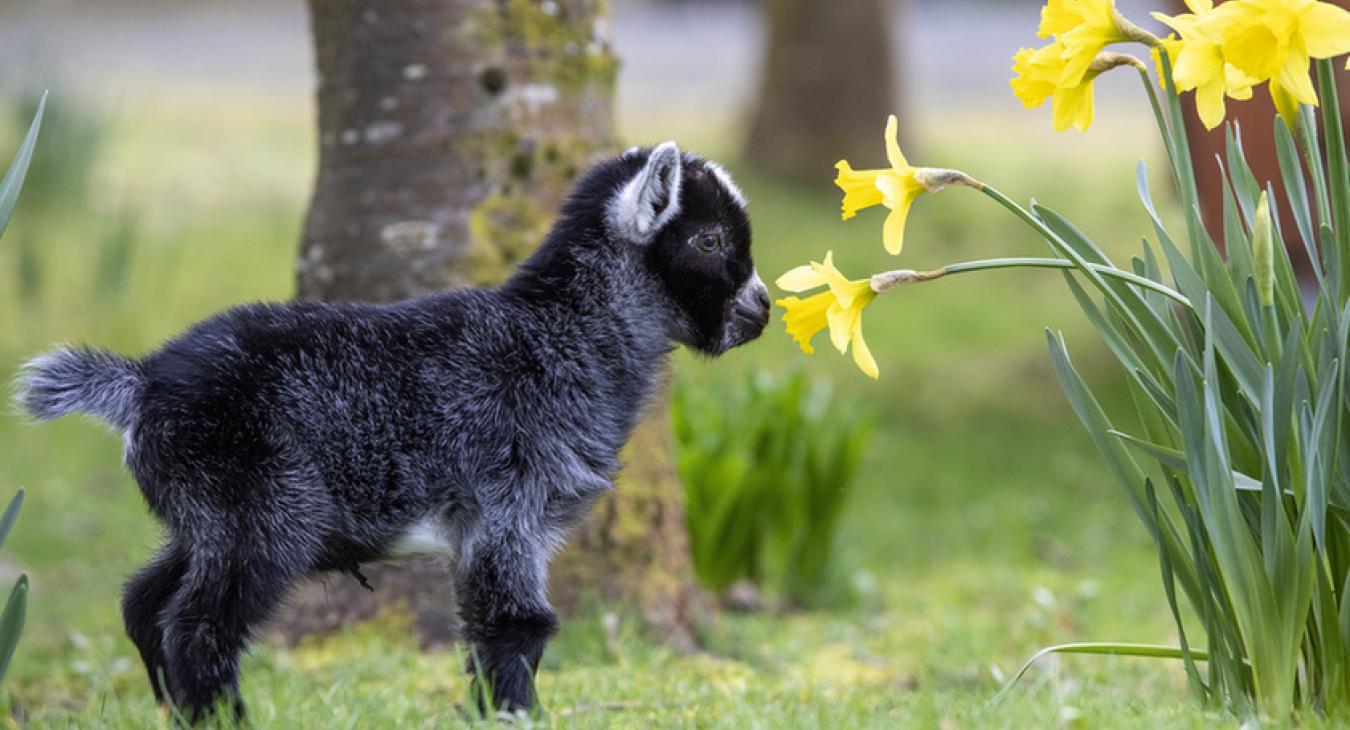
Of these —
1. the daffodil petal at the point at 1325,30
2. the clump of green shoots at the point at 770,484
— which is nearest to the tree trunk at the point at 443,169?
the clump of green shoots at the point at 770,484

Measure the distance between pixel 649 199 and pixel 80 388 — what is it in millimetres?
1359

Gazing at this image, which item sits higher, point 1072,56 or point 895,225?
point 1072,56

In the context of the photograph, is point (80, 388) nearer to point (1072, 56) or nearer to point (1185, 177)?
point (1072, 56)

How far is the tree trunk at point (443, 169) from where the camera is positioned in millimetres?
4773

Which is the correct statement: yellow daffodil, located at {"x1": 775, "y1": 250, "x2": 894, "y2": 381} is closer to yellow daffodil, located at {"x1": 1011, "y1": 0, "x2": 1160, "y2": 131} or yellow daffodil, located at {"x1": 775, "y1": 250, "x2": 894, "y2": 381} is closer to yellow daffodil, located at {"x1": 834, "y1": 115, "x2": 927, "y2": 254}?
yellow daffodil, located at {"x1": 834, "y1": 115, "x2": 927, "y2": 254}

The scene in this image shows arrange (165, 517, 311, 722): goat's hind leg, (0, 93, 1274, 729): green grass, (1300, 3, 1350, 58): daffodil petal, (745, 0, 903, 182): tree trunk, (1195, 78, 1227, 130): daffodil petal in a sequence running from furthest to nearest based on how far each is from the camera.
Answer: (745, 0, 903, 182): tree trunk
(0, 93, 1274, 729): green grass
(165, 517, 311, 722): goat's hind leg
(1195, 78, 1227, 130): daffodil petal
(1300, 3, 1350, 58): daffodil petal

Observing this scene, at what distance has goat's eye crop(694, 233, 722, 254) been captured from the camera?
3.55 meters

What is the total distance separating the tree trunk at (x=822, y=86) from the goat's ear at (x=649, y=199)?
11.9 metres

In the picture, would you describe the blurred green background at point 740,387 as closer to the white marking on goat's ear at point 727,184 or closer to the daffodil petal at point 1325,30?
the white marking on goat's ear at point 727,184

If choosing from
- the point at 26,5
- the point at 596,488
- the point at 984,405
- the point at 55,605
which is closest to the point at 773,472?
the point at 596,488

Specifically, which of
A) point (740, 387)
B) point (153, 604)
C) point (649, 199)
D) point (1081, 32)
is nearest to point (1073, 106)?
point (1081, 32)

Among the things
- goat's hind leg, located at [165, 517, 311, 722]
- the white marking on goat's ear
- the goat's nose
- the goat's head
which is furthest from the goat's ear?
goat's hind leg, located at [165, 517, 311, 722]

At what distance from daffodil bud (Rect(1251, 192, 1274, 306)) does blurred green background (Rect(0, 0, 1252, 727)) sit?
0.92 meters

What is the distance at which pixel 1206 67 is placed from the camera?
9.64ft
